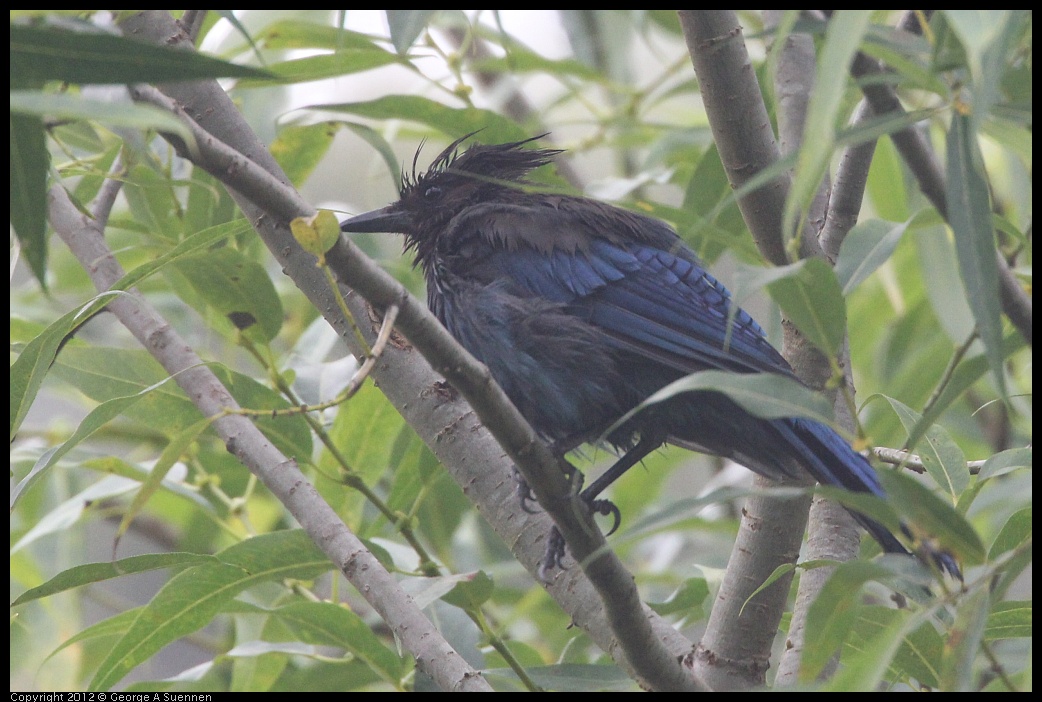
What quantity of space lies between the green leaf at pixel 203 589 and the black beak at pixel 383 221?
1.10 meters

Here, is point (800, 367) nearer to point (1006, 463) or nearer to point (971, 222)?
point (1006, 463)

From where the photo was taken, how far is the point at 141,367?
259 centimetres

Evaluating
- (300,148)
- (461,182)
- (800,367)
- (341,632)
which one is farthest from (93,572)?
(461,182)

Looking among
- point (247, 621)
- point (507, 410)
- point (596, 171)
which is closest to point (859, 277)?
point (507, 410)

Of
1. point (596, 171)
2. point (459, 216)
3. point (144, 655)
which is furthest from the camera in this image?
point (596, 171)

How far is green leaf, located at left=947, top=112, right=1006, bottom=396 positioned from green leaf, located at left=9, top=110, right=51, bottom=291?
1131 mm

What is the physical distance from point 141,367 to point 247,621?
2.65 ft

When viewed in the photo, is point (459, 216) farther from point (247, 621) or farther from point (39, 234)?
point (39, 234)

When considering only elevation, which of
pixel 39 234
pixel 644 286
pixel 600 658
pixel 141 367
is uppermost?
pixel 39 234

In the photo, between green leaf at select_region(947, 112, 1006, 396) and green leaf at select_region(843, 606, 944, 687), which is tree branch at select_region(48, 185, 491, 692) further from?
green leaf at select_region(947, 112, 1006, 396)

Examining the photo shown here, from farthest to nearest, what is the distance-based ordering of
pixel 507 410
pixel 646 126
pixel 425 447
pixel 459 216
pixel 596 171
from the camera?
pixel 596 171, pixel 646 126, pixel 459 216, pixel 425 447, pixel 507 410

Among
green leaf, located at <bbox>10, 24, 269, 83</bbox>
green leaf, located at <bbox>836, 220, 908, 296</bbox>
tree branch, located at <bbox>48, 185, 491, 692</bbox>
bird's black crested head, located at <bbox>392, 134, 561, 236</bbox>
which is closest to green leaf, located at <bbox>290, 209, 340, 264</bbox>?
green leaf, located at <bbox>10, 24, 269, 83</bbox>

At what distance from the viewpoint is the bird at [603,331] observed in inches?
99.3

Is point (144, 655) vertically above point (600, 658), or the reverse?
point (144, 655)
